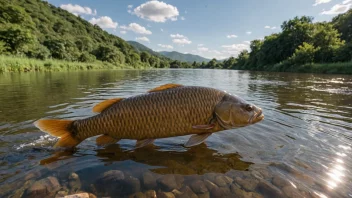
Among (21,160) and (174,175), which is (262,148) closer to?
(174,175)

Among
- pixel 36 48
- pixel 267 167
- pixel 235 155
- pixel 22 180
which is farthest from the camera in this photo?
pixel 36 48

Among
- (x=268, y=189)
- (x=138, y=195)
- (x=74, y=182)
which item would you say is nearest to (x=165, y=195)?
(x=138, y=195)

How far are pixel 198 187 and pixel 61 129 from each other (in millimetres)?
2303

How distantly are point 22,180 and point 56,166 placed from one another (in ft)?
1.59

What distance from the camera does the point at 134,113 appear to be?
332cm

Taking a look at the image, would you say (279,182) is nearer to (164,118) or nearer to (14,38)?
(164,118)

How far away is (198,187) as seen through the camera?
3.02m

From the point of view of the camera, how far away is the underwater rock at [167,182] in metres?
3.00

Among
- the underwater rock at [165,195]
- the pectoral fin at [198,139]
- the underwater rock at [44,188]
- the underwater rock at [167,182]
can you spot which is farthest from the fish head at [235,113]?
the underwater rock at [44,188]

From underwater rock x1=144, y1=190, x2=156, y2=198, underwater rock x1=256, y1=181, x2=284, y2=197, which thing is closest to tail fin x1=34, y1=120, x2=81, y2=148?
underwater rock x1=144, y1=190, x2=156, y2=198

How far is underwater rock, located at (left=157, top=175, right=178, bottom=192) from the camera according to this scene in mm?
2999

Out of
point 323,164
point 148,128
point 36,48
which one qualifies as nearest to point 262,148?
point 323,164


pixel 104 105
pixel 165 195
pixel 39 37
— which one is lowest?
pixel 165 195

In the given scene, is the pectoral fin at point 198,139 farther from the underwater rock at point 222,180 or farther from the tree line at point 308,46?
the tree line at point 308,46
